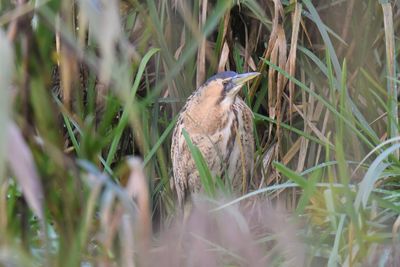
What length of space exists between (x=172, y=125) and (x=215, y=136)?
158mm

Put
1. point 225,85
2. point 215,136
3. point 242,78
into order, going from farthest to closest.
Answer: point 215,136 < point 225,85 < point 242,78

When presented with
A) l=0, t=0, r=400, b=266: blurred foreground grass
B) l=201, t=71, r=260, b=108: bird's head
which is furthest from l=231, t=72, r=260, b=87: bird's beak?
l=0, t=0, r=400, b=266: blurred foreground grass

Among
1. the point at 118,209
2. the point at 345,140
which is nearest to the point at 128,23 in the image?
the point at 345,140

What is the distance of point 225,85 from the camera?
3607 mm

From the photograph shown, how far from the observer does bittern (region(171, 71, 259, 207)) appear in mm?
3662

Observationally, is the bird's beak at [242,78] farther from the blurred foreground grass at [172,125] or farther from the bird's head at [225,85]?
the blurred foreground grass at [172,125]

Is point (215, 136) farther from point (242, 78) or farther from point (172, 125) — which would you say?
point (242, 78)

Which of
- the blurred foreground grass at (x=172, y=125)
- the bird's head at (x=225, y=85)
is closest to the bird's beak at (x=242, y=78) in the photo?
the bird's head at (x=225, y=85)

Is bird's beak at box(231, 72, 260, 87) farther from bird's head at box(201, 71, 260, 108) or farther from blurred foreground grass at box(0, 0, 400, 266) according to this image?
blurred foreground grass at box(0, 0, 400, 266)

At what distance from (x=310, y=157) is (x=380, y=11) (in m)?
0.56

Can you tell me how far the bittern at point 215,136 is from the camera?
3.66 metres

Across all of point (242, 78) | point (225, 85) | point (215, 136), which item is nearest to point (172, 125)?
point (215, 136)

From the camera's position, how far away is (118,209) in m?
1.51

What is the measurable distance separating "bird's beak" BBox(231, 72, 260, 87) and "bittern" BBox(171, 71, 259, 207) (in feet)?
0.21
